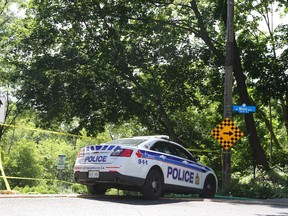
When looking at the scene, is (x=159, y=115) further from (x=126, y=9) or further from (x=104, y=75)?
(x=126, y=9)

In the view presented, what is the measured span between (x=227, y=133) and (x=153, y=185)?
4.84 meters

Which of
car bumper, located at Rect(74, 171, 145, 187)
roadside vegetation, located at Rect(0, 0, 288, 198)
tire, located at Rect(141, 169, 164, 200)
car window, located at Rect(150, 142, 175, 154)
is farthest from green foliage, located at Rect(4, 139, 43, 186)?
car bumper, located at Rect(74, 171, 145, 187)

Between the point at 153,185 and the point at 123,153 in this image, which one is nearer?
the point at 123,153

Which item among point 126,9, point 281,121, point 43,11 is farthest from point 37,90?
point 281,121

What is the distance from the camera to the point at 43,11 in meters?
21.1

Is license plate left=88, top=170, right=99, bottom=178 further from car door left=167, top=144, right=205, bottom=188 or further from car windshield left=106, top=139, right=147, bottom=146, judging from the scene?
car door left=167, top=144, right=205, bottom=188

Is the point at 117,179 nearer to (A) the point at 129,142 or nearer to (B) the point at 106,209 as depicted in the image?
(A) the point at 129,142

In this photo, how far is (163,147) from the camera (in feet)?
36.8

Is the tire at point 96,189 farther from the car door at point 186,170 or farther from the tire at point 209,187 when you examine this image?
the tire at point 209,187

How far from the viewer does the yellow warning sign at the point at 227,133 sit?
14.4m

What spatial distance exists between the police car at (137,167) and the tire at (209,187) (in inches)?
27.0

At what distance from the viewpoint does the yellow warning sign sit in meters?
14.4

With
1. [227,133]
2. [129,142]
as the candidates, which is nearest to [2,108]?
[129,142]

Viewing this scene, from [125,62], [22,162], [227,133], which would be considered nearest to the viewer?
[227,133]
